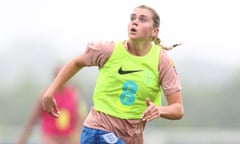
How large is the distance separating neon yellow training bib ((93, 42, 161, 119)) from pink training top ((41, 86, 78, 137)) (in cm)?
524

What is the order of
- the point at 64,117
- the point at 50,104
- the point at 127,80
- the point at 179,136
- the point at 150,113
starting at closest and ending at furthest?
the point at 150,113, the point at 127,80, the point at 50,104, the point at 64,117, the point at 179,136

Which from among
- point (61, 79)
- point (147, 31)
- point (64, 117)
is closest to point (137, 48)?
point (147, 31)

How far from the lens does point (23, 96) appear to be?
79.9 feet

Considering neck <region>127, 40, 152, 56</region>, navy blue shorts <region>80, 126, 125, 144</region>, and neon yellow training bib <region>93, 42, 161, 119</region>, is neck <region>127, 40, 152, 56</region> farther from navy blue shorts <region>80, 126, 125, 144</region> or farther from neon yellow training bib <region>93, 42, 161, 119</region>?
navy blue shorts <region>80, 126, 125, 144</region>

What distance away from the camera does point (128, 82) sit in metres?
10.8

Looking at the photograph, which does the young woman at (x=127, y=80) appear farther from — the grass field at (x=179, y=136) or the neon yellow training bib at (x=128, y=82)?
the grass field at (x=179, y=136)

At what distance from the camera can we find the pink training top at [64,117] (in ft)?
53.1

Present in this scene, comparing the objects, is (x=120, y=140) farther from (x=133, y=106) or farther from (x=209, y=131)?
(x=209, y=131)

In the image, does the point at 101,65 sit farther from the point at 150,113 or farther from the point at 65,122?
the point at 65,122

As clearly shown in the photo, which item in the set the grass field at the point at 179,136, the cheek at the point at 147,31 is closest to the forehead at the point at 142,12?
the cheek at the point at 147,31

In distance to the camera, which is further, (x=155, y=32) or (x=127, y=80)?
(x=155, y=32)

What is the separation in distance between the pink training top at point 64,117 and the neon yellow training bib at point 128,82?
5.24m

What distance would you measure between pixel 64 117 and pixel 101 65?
5.61 m

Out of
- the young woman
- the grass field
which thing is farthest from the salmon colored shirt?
the grass field
